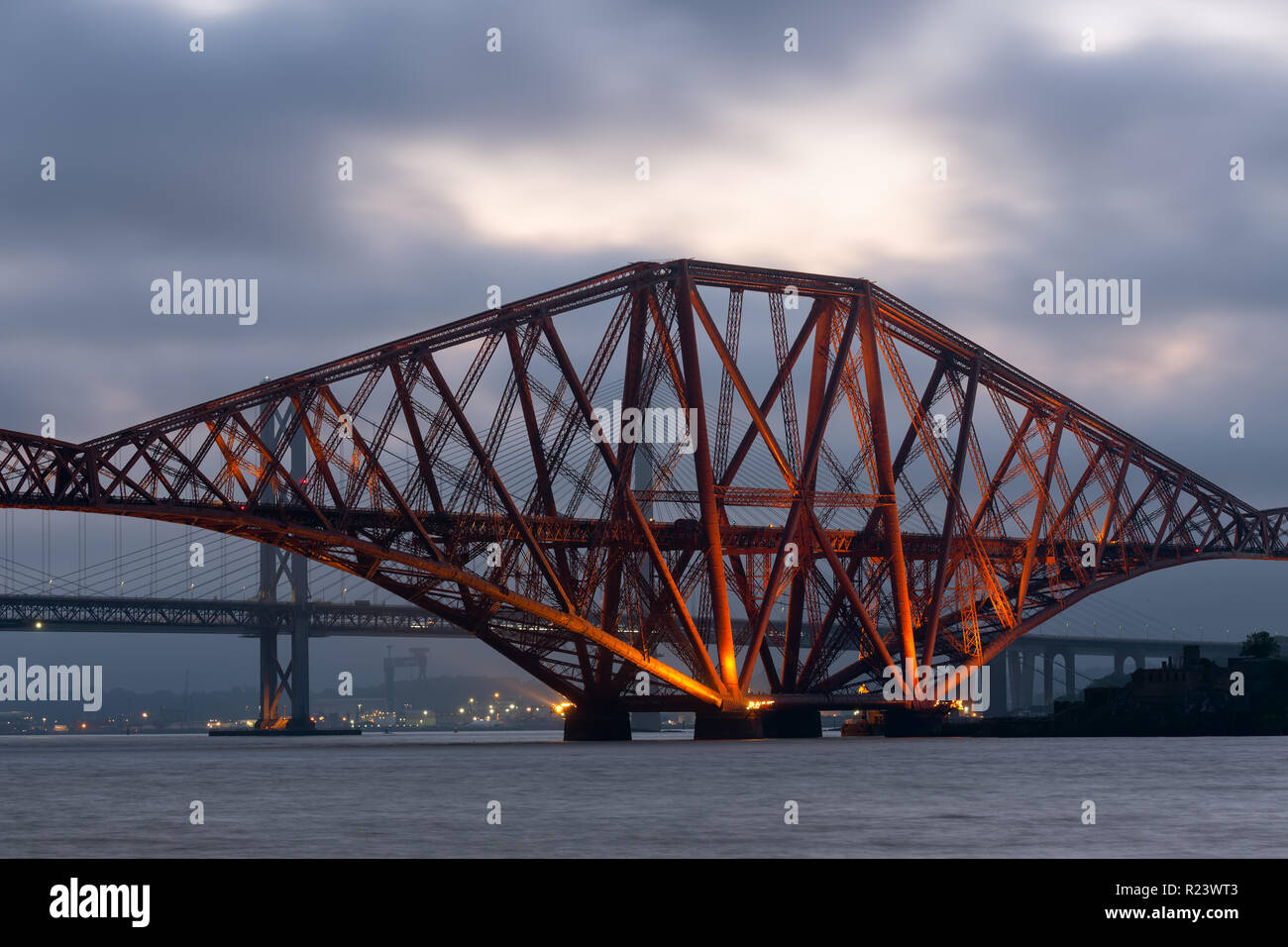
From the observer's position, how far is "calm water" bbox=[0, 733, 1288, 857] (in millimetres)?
36469

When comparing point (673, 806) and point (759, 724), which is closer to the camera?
point (673, 806)

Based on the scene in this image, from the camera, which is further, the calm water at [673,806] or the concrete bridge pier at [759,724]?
the concrete bridge pier at [759,724]

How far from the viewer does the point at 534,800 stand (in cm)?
5056

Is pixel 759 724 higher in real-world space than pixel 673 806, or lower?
lower

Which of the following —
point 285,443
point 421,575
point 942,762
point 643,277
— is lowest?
point 942,762

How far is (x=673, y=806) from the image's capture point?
47.5 metres

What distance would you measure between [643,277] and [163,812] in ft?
158

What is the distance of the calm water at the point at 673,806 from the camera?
36.5 m

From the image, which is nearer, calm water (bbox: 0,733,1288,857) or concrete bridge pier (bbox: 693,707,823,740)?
calm water (bbox: 0,733,1288,857)
